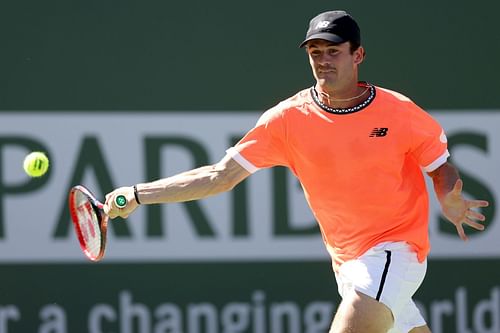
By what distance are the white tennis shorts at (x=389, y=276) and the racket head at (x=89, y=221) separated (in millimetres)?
1130

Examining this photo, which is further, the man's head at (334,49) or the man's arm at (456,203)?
the man's head at (334,49)

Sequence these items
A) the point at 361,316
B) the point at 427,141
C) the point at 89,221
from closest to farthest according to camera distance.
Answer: the point at 361,316 < the point at 427,141 < the point at 89,221

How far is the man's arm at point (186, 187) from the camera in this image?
5.09m

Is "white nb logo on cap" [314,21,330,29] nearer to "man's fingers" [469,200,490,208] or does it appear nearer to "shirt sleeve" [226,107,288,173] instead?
"shirt sleeve" [226,107,288,173]

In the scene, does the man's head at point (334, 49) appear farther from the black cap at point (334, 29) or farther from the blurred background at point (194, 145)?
the blurred background at point (194, 145)

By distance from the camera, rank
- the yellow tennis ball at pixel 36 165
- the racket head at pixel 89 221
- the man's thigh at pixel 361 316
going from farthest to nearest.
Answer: the yellow tennis ball at pixel 36 165
the racket head at pixel 89 221
the man's thigh at pixel 361 316

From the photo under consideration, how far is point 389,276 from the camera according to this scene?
194 inches

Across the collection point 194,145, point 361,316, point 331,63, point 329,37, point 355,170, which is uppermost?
point 329,37

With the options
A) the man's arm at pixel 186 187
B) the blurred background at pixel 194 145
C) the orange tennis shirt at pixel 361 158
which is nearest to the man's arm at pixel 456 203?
the orange tennis shirt at pixel 361 158

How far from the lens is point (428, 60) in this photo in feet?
22.2

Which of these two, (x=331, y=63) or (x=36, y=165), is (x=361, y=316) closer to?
(x=331, y=63)

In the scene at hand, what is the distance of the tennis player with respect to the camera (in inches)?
195

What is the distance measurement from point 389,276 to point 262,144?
0.81 m

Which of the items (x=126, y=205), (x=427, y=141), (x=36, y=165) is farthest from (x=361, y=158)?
(x=36, y=165)
